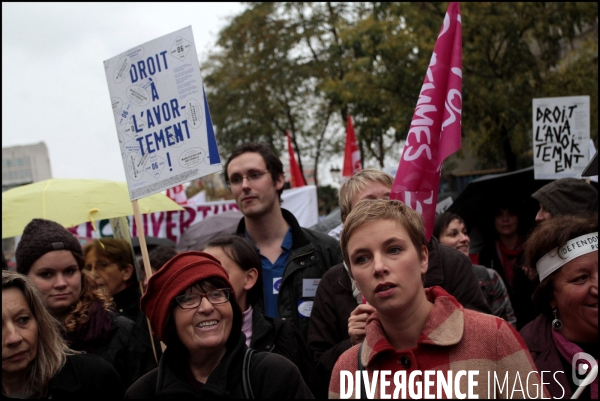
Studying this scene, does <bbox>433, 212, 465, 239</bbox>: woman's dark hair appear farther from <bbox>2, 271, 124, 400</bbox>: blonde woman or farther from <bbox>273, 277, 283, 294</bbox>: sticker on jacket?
<bbox>2, 271, 124, 400</bbox>: blonde woman

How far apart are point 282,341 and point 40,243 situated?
1495 mm

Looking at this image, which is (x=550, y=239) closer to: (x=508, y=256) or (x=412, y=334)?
(x=412, y=334)

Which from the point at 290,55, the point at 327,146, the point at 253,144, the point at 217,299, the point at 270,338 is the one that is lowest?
the point at 270,338

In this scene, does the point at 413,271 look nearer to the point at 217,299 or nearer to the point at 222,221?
the point at 217,299

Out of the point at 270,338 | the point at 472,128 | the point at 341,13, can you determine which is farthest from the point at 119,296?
the point at 341,13

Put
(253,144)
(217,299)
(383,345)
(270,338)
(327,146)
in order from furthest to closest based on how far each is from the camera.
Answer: (327,146) < (253,144) < (270,338) < (217,299) < (383,345)

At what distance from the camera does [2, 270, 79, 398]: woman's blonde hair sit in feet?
9.86

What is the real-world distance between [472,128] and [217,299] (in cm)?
1546

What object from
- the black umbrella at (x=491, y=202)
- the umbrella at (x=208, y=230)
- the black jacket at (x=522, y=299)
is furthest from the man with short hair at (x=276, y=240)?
the umbrella at (x=208, y=230)

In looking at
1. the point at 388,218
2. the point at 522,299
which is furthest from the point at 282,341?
the point at 522,299

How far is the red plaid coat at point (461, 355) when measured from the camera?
2.22 metres

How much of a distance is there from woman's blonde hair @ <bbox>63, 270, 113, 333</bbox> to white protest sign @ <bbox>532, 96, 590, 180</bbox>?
4184 millimetres

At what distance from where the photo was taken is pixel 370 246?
2.48 m

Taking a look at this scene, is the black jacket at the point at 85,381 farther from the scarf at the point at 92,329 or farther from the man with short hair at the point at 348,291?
the man with short hair at the point at 348,291
